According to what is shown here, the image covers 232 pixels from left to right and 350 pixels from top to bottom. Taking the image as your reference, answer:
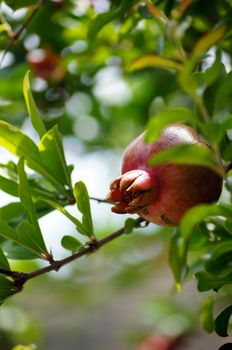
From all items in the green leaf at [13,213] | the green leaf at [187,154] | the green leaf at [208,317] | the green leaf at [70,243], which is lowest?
the green leaf at [208,317]

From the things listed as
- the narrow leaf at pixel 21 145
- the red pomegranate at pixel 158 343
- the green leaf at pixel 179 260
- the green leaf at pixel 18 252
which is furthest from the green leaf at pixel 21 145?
the red pomegranate at pixel 158 343

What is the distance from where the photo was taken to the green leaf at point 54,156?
0.91m

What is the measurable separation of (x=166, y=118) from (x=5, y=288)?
0.36 m

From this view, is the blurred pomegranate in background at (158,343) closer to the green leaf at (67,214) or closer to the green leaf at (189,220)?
the green leaf at (67,214)

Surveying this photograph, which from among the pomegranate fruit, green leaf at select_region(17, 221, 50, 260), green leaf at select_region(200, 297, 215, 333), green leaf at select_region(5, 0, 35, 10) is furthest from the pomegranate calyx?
green leaf at select_region(5, 0, 35, 10)

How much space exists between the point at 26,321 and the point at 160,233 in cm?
46

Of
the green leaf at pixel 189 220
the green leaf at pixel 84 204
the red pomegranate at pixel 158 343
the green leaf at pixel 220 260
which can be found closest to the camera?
the green leaf at pixel 189 220

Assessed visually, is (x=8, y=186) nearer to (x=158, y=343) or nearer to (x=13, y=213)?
(x=13, y=213)

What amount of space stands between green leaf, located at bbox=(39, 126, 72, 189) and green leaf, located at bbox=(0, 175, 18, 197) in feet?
0.17

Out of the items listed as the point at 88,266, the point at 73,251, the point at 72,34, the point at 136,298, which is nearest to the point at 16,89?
the point at 72,34

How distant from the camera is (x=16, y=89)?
1.59 metres

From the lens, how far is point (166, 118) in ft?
2.07

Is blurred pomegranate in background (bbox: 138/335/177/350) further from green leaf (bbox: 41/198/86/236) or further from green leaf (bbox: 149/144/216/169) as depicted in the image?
green leaf (bbox: 149/144/216/169)

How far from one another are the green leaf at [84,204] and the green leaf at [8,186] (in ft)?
0.38
